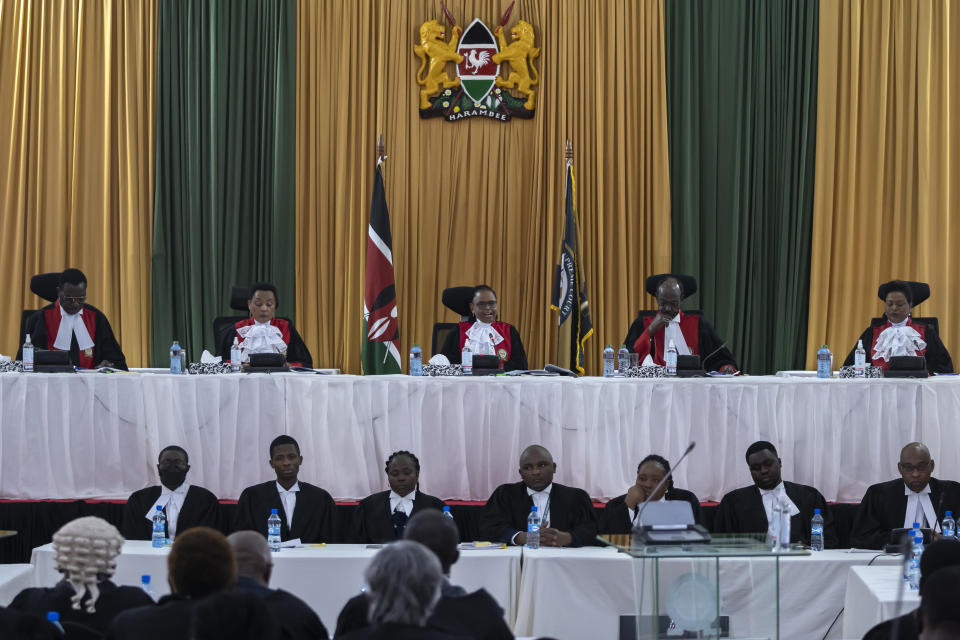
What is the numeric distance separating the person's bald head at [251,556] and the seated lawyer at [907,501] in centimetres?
428

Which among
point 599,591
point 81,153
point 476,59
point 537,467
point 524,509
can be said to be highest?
point 476,59

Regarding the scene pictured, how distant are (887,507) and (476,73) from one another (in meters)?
5.51

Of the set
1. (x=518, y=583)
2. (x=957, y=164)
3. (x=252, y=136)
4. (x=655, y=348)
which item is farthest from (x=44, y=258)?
(x=957, y=164)

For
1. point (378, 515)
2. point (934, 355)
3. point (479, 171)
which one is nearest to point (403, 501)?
point (378, 515)

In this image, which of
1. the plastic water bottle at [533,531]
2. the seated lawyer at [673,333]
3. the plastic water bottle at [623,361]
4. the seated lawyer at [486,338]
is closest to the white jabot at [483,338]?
the seated lawyer at [486,338]

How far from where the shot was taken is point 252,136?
34.9 feet

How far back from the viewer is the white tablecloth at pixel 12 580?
5.60 meters

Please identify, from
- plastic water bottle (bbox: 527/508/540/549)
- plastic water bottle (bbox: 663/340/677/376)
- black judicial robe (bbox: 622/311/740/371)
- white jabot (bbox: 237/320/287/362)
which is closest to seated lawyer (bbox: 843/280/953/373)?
black judicial robe (bbox: 622/311/740/371)

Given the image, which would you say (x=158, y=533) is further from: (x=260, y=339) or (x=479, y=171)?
(x=479, y=171)

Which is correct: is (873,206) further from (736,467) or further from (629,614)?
(629,614)

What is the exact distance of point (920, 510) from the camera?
22.3 ft

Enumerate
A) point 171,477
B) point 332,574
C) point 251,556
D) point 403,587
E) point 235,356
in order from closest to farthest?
point 403,587 < point 251,556 < point 332,574 < point 171,477 < point 235,356

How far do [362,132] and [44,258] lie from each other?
3162 mm

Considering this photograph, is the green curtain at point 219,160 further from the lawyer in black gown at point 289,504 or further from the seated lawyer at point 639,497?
the seated lawyer at point 639,497
